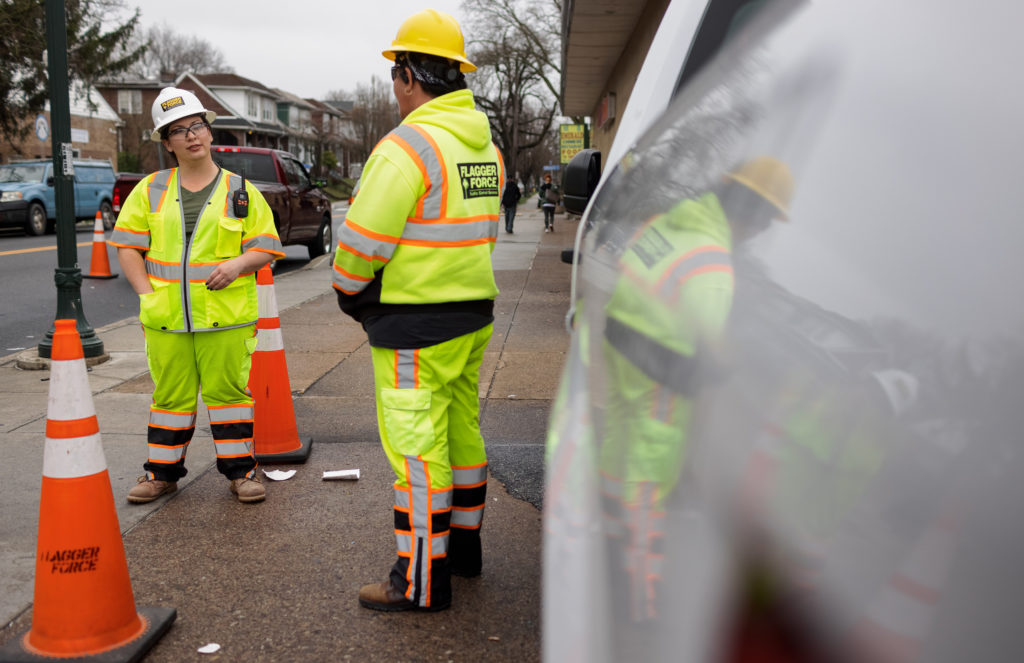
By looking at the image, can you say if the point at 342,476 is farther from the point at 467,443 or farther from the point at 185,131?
the point at 185,131

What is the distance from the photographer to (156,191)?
406 centimetres

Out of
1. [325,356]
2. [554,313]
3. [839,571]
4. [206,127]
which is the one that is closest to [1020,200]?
[839,571]

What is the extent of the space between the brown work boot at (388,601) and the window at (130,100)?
72578 mm

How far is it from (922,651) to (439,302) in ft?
7.27

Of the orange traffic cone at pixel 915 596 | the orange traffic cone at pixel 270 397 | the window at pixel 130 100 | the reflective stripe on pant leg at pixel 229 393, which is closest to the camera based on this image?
the orange traffic cone at pixel 915 596

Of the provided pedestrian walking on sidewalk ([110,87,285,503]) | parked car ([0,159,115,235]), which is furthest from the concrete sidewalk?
parked car ([0,159,115,235])

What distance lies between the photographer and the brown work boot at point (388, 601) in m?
3.17

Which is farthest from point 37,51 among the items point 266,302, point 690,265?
point 690,265

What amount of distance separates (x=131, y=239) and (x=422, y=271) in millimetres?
1703

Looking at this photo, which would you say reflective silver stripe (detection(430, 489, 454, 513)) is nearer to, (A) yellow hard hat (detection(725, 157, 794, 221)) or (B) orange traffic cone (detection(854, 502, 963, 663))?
(A) yellow hard hat (detection(725, 157, 794, 221))

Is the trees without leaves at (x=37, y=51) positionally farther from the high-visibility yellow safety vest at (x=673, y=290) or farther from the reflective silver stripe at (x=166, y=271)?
the high-visibility yellow safety vest at (x=673, y=290)

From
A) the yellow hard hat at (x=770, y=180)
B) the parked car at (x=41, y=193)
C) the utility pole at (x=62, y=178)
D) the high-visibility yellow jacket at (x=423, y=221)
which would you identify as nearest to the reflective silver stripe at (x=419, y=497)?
the high-visibility yellow jacket at (x=423, y=221)

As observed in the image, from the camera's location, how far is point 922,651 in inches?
38.7

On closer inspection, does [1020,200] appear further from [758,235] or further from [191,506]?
[191,506]
